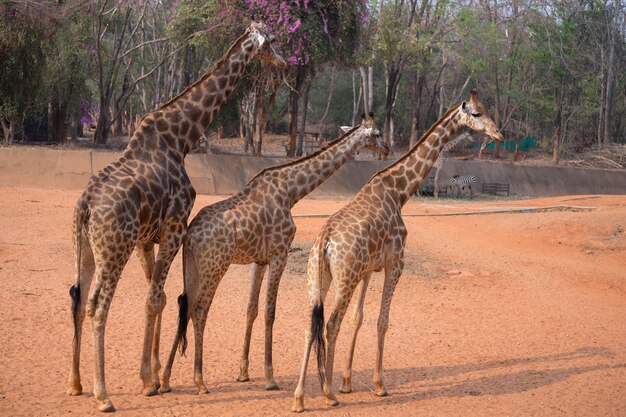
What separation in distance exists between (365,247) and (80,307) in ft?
Answer: 9.48

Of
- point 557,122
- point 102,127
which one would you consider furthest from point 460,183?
point 557,122

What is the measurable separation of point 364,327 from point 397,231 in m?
3.02

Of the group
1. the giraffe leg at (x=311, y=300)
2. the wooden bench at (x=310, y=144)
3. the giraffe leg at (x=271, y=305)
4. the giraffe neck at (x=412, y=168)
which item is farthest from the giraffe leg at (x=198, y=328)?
the wooden bench at (x=310, y=144)

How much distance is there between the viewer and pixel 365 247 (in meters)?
7.53

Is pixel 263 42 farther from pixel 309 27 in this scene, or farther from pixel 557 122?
pixel 557 122

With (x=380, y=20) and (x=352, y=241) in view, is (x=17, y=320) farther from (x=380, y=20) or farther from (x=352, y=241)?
(x=380, y=20)

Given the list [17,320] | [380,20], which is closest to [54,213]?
[17,320]

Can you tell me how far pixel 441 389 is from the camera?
8250 millimetres

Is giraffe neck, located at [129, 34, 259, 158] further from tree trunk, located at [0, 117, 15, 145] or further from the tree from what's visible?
tree trunk, located at [0, 117, 15, 145]

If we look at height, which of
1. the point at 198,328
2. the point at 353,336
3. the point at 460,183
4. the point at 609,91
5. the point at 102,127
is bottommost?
the point at 353,336

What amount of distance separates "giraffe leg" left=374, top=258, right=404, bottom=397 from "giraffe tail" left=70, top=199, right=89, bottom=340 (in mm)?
3109

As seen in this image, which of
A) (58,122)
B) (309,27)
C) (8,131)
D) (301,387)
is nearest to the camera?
(301,387)

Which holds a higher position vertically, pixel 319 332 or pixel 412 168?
pixel 412 168

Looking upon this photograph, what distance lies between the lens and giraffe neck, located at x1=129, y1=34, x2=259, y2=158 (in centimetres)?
762
